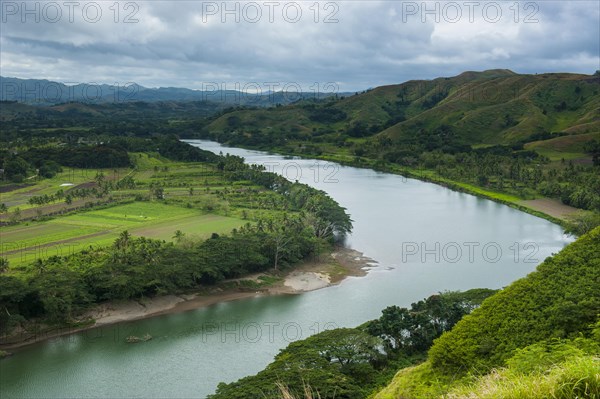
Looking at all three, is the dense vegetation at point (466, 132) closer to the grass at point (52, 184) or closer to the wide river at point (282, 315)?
the wide river at point (282, 315)

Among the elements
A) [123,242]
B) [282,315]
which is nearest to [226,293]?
[282,315]

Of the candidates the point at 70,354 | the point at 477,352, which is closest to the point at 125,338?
the point at 70,354

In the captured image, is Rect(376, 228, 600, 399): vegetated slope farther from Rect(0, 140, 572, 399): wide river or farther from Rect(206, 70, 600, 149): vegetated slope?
Rect(206, 70, 600, 149): vegetated slope

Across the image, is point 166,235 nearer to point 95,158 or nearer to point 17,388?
point 17,388

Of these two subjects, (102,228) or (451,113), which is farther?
(451,113)

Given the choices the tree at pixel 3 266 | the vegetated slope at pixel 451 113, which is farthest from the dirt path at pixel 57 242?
the vegetated slope at pixel 451 113

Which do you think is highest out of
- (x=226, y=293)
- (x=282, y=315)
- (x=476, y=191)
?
(x=476, y=191)

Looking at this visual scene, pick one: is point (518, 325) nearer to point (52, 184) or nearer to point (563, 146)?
point (52, 184)
